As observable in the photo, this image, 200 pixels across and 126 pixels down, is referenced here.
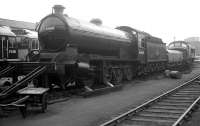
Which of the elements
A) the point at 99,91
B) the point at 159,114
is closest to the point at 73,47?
the point at 99,91

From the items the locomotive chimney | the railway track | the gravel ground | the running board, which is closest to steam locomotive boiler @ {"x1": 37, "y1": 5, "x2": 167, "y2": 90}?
the locomotive chimney

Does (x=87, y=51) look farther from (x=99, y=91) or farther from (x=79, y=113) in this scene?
(x=79, y=113)

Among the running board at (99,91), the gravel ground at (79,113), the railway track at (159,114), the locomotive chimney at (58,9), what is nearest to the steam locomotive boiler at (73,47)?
the locomotive chimney at (58,9)

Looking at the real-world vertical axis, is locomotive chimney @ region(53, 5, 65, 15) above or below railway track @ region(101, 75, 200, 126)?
above

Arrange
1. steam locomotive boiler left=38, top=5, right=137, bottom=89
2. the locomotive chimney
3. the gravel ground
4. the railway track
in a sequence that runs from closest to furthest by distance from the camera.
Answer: the railway track < the gravel ground < steam locomotive boiler left=38, top=5, right=137, bottom=89 < the locomotive chimney

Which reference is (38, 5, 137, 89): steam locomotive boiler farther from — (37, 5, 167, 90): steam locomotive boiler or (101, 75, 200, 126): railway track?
(101, 75, 200, 126): railway track

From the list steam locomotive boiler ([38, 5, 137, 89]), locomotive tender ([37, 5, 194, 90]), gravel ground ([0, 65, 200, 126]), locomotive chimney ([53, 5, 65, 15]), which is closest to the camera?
gravel ground ([0, 65, 200, 126])

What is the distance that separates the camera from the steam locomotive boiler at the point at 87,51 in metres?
10.6

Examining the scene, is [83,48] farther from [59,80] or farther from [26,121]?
[26,121]

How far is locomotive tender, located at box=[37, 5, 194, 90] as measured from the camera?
1059 centimetres

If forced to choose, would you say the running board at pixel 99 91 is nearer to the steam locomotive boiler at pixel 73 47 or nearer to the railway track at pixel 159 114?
the steam locomotive boiler at pixel 73 47

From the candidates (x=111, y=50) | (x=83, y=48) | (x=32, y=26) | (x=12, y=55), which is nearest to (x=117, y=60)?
(x=111, y=50)

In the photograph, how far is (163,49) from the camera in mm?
23266

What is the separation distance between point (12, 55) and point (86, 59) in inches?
283
